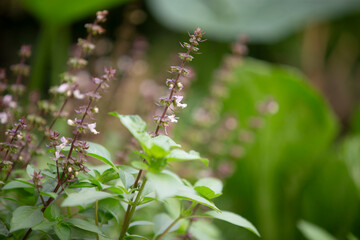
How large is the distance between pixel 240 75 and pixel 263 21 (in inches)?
26.5

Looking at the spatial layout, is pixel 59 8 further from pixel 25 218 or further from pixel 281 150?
pixel 25 218

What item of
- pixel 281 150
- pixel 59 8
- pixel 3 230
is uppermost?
pixel 59 8

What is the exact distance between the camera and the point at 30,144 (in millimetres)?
468

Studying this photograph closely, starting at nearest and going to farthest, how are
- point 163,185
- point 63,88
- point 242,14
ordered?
point 163,185
point 63,88
point 242,14

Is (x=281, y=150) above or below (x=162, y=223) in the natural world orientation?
above

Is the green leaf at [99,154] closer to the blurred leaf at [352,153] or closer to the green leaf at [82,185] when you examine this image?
the green leaf at [82,185]

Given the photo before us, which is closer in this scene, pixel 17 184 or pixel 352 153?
pixel 17 184

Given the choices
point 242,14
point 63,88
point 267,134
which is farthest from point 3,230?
point 242,14

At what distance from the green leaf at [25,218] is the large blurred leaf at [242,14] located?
4.77 feet

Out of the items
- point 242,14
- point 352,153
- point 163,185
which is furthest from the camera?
point 242,14

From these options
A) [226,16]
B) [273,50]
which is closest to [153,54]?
[226,16]

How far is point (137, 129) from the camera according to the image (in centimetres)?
35

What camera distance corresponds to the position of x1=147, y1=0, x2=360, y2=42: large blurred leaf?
1757 mm

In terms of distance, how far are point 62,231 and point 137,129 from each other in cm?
12
